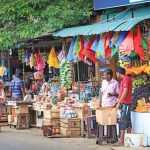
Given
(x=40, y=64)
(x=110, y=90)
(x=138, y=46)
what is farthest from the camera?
(x=40, y=64)

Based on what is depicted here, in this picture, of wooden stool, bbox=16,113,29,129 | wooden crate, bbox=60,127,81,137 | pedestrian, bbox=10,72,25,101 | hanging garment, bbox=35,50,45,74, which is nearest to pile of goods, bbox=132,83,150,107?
wooden crate, bbox=60,127,81,137

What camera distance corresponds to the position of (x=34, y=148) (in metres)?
12.8

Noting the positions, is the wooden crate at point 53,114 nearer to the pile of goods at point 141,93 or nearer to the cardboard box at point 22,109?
the cardboard box at point 22,109

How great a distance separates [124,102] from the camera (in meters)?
12.3

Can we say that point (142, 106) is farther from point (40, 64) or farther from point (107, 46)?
point (40, 64)

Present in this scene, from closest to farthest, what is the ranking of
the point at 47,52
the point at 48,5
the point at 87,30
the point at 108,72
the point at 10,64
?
the point at 108,72 < the point at 87,30 < the point at 48,5 < the point at 47,52 < the point at 10,64

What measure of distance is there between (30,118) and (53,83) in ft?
5.54

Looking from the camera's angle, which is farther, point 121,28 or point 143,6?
point 143,6

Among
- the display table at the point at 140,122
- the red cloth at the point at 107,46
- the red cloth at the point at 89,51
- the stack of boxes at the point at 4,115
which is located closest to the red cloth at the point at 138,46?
the red cloth at the point at 107,46

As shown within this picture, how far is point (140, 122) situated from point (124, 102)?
788 millimetres

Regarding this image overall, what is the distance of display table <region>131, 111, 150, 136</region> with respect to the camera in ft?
40.7

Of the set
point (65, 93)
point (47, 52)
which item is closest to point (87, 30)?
point (65, 93)

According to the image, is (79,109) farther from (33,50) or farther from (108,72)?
(33,50)

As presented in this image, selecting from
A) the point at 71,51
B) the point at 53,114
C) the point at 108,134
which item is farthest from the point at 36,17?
the point at 108,134
